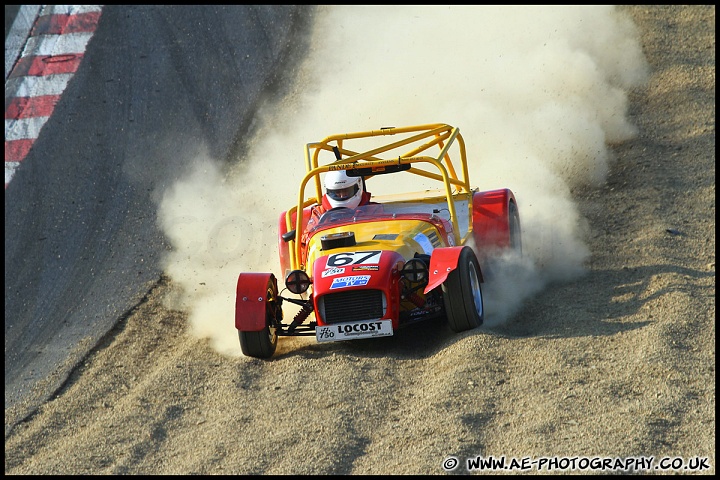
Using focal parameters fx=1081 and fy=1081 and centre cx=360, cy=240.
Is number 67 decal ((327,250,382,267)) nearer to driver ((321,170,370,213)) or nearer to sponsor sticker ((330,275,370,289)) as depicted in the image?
sponsor sticker ((330,275,370,289))

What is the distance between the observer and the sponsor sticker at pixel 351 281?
10.5m

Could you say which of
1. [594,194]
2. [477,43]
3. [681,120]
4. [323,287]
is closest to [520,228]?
[594,194]

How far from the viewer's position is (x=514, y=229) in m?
13.0

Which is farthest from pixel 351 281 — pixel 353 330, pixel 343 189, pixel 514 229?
pixel 514 229

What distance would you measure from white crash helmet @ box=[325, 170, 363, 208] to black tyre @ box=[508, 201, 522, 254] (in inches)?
74.0

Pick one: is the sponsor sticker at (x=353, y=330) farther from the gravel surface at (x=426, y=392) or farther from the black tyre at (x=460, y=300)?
the black tyre at (x=460, y=300)

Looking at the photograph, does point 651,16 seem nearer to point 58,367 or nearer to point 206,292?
point 206,292

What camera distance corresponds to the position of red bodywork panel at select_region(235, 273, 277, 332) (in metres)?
10.7

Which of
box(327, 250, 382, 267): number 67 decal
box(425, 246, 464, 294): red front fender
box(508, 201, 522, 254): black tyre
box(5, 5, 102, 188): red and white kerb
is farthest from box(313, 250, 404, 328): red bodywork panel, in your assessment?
box(5, 5, 102, 188): red and white kerb

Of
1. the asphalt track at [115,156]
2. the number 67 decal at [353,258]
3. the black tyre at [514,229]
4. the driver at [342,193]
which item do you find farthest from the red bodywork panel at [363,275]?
the asphalt track at [115,156]

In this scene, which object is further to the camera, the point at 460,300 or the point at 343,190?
the point at 343,190

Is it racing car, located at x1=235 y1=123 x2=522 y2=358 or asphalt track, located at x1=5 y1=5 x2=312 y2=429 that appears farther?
asphalt track, located at x1=5 y1=5 x2=312 y2=429

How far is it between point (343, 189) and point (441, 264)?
2.19 metres

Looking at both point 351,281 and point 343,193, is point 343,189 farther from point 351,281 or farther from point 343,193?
point 351,281
